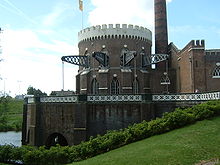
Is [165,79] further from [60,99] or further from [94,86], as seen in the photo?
[60,99]

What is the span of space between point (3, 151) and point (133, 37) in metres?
24.5

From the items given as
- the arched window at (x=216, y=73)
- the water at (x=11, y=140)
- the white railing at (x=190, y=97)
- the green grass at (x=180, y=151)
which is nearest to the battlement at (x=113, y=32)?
the arched window at (x=216, y=73)

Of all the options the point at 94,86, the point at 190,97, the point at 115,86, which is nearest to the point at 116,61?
the point at 115,86

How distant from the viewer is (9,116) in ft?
235

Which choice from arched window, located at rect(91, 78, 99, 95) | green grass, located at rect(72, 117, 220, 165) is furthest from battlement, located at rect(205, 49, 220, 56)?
green grass, located at rect(72, 117, 220, 165)

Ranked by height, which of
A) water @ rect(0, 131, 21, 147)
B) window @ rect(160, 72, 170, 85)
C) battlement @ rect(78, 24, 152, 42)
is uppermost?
battlement @ rect(78, 24, 152, 42)

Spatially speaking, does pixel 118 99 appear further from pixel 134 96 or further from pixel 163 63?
pixel 163 63

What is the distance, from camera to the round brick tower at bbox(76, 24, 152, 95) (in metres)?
34.8

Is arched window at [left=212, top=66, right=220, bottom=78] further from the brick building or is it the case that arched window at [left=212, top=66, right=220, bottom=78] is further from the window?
the window

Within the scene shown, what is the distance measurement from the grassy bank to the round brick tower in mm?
11681

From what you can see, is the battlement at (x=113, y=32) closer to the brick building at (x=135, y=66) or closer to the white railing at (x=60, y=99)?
the brick building at (x=135, y=66)

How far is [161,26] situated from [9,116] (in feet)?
170

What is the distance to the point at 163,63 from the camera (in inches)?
1598

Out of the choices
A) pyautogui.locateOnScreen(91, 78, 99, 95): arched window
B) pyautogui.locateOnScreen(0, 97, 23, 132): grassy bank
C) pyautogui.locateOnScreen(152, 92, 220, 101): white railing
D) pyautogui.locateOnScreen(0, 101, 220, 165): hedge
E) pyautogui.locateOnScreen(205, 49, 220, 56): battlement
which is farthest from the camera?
pyautogui.locateOnScreen(91, 78, 99, 95): arched window
